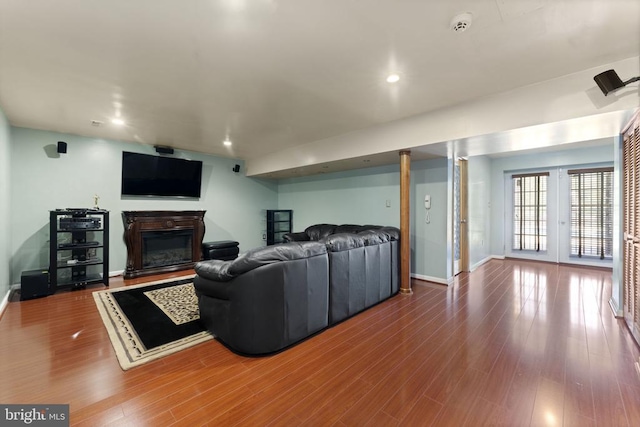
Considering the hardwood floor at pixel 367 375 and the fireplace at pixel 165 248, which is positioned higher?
the fireplace at pixel 165 248

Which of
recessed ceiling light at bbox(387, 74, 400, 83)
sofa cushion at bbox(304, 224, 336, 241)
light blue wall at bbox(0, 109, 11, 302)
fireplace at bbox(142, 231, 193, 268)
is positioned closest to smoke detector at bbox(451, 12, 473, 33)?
recessed ceiling light at bbox(387, 74, 400, 83)

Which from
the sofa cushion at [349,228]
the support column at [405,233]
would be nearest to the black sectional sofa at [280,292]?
the support column at [405,233]

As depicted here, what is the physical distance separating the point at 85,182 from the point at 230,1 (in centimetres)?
497

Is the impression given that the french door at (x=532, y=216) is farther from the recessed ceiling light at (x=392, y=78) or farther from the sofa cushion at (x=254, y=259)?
the sofa cushion at (x=254, y=259)

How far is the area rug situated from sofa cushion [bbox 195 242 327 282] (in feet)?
2.33

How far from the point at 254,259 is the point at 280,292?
1.29 ft

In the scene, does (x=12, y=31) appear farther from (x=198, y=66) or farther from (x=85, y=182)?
(x=85, y=182)

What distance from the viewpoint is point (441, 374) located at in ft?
6.83

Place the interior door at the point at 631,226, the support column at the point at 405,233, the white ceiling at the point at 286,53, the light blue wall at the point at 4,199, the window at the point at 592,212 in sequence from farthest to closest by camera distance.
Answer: the window at the point at 592,212
the support column at the point at 405,233
the light blue wall at the point at 4,199
the interior door at the point at 631,226
the white ceiling at the point at 286,53

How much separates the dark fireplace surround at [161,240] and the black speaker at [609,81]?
6297 mm

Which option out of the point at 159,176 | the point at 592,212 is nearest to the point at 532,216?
the point at 592,212

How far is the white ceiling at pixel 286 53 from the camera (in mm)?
1797

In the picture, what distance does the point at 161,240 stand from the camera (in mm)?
5535

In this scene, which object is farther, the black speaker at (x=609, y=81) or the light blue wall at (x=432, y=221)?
the light blue wall at (x=432, y=221)
